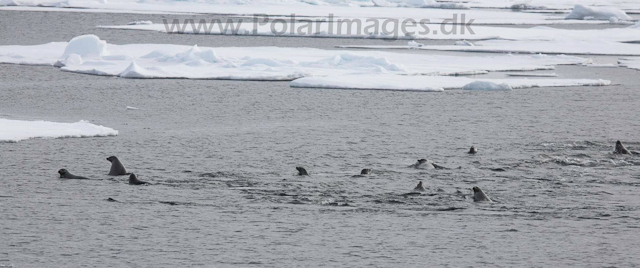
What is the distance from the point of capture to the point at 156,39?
21.8 m

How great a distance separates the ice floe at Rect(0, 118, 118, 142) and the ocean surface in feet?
0.66

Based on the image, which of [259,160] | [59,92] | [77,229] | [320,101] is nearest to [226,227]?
[77,229]

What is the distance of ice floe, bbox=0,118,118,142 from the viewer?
8.12m

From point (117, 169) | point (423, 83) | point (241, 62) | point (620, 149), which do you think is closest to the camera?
point (117, 169)

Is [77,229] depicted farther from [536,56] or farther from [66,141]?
[536,56]

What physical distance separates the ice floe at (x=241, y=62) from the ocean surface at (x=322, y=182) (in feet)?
6.71

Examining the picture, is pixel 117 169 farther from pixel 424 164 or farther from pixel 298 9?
pixel 298 9

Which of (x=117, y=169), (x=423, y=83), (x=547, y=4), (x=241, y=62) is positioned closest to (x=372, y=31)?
(x=241, y=62)

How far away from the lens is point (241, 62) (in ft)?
50.5

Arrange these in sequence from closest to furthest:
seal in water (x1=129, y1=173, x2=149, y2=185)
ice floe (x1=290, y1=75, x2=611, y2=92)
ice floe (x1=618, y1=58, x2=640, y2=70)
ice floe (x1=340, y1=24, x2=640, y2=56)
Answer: seal in water (x1=129, y1=173, x2=149, y2=185), ice floe (x1=290, y1=75, x2=611, y2=92), ice floe (x1=618, y1=58, x2=640, y2=70), ice floe (x1=340, y1=24, x2=640, y2=56)

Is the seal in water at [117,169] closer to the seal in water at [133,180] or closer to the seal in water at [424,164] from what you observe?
the seal in water at [133,180]

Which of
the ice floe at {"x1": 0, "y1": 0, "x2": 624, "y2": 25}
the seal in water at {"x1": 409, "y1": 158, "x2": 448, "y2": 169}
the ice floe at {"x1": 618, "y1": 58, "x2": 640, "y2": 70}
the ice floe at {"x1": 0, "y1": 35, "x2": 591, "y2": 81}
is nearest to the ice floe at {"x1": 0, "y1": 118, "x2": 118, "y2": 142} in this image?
the seal in water at {"x1": 409, "y1": 158, "x2": 448, "y2": 169}

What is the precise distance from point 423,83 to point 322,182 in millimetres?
6766

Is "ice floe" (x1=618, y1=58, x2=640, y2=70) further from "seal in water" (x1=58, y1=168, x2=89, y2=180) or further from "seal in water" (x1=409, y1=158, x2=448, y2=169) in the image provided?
"seal in water" (x1=58, y1=168, x2=89, y2=180)
